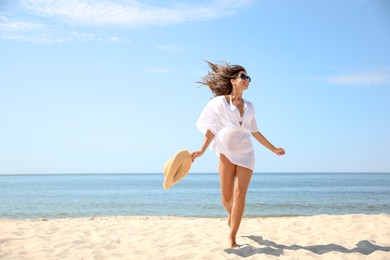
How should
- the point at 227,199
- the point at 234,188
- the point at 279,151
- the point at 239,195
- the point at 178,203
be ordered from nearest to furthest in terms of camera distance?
the point at 239,195 → the point at 234,188 → the point at 227,199 → the point at 279,151 → the point at 178,203

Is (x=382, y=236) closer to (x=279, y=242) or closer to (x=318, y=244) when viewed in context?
(x=318, y=244)

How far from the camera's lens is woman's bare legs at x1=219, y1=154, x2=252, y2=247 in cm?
464

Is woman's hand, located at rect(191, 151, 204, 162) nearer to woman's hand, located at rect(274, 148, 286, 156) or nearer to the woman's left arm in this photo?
the woman's left arm

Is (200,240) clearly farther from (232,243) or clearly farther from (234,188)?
(234,188)

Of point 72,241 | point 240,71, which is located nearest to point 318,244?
point 240,71

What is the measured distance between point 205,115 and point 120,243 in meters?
2.05

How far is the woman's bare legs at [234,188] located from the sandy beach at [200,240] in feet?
1.07

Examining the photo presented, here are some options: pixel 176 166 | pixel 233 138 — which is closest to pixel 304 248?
pixel 233 138

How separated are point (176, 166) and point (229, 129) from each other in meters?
0.80

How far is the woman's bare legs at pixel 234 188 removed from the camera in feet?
15.2

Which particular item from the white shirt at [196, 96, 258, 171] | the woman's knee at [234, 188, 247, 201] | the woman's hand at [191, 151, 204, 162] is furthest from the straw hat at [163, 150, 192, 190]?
the woman's knee at [234, 188, 247, 201]

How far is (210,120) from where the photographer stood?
489 cm

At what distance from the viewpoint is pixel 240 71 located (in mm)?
5012

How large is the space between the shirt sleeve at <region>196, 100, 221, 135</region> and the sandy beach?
1459 mm
